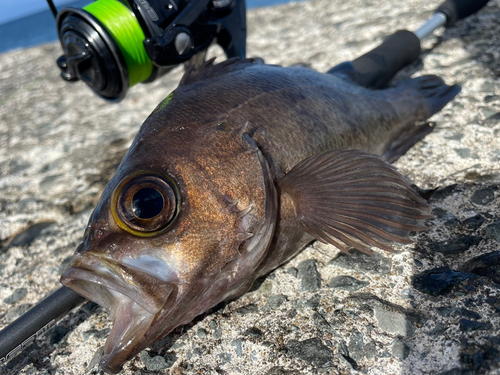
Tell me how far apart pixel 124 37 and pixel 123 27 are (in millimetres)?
71

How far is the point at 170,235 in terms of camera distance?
155 cm

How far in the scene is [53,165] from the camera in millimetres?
3662

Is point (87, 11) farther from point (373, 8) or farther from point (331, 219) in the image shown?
point (373, 8)

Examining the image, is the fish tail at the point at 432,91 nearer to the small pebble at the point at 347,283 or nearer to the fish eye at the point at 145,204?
the small pebble at the point at 347,283

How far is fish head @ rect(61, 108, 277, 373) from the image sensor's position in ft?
5.00

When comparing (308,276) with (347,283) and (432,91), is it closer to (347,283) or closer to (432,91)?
(347,283)

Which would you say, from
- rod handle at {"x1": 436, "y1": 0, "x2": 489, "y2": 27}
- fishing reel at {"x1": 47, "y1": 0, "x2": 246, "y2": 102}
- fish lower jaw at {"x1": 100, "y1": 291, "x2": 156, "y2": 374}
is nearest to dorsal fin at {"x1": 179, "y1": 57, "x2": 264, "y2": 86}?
fishing reel at {"x1": 47, "y1": 0, "x2": 246, "y2": 102}

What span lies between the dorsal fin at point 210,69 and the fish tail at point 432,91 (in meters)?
1.35

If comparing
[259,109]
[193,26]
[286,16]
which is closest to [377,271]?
[259,109]

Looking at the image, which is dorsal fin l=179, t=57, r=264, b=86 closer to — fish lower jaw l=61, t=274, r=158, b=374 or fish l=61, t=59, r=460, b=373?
fish l=61, t=59, r=460, b=373

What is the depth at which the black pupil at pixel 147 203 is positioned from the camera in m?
1.53

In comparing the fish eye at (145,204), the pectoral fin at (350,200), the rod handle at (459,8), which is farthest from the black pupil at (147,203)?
the rod handle at (459,8)

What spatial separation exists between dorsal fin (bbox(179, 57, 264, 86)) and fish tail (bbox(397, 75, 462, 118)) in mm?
1350

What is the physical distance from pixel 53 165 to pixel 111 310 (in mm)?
2488
